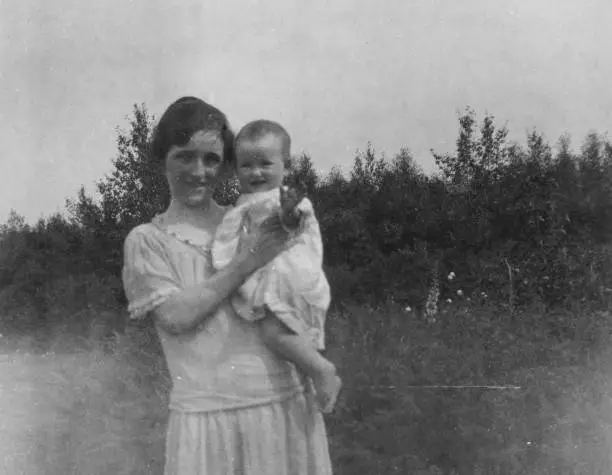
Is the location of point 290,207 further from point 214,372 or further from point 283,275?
point 214,372

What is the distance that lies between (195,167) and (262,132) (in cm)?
19

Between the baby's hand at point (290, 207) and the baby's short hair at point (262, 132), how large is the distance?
223 millimetres

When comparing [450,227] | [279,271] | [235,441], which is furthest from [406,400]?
[279,271]

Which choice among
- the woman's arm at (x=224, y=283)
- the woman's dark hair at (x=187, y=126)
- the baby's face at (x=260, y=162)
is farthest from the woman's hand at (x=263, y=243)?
the woman's dark hair at (x=187, y=126)

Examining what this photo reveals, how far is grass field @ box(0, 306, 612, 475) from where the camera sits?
3863 millimetres

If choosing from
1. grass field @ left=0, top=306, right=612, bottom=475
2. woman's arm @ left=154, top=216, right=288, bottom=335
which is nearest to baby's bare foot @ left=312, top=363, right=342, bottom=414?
woman's arm @ left=154, top=216, right=288, bottom=335

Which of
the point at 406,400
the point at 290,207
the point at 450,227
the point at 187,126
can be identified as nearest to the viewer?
the point at 290,207

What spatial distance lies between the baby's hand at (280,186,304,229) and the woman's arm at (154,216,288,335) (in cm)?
4

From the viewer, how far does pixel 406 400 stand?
3.90 meters

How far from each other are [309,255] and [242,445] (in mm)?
479

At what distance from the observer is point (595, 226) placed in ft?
17.9

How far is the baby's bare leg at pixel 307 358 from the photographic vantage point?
1.75 meters

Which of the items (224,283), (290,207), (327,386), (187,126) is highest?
(187,126)

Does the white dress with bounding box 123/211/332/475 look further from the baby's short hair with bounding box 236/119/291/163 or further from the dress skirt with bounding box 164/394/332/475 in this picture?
the baby's short hair with bounding box 236/119/291/163
